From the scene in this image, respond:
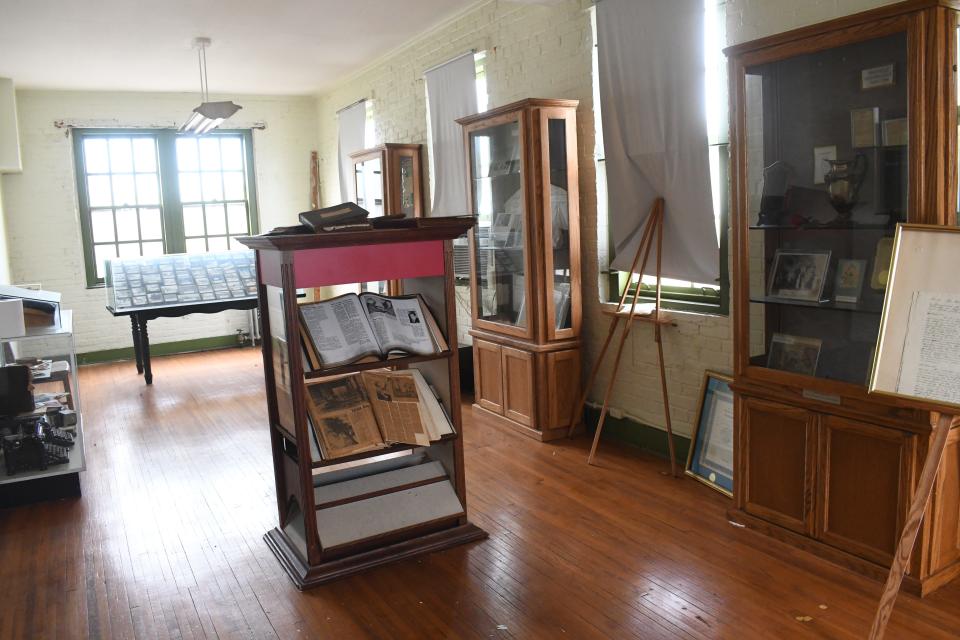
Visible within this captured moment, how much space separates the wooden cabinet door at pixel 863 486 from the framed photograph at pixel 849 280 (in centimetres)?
53

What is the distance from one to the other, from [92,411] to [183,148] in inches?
167

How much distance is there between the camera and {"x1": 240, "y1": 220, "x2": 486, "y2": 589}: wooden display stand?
338 cm

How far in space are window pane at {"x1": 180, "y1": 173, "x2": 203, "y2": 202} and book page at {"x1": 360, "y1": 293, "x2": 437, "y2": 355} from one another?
718cm

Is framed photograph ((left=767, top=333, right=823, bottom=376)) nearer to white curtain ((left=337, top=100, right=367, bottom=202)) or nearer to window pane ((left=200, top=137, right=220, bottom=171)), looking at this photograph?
white curtain ((left=337, top=100, right=367, bottom=202))

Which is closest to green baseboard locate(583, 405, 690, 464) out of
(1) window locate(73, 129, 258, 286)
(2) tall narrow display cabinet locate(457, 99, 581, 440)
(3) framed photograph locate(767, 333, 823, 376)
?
(2) tall narrow display cabinet locate(457, 99, 581, 440)

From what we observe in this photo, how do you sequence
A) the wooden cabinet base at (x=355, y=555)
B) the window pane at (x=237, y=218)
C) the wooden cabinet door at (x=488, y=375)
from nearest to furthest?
the wooden cabinet base at (x=355, y=555) → the wooden cabinet door at (x=488, y=375) → the window pane at (x=237, y=218)

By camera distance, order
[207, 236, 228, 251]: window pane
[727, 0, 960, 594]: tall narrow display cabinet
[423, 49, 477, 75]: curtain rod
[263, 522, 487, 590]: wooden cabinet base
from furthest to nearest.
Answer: [207, 236, 228, 251]: window pane
[423, 49, 477, 75]: curtain rod
[263, 522, 487, 590]: wooden cabinet base
[727, 0, 960, 594]: tall narrow display cabinet

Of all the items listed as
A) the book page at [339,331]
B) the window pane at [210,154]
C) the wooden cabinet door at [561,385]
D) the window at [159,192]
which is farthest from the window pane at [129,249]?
the book page at [339,331]

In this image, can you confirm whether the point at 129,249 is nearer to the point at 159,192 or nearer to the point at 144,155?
the point at 159,192

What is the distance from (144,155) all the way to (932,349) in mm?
9394

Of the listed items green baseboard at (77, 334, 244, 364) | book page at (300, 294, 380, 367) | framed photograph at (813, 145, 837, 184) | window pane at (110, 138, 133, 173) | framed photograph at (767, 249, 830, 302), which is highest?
window pane at (110, 138, 133, 173)

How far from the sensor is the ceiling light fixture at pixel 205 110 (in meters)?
6.85

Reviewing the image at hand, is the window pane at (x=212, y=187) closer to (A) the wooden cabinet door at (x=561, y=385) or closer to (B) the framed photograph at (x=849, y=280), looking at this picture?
(A) the wooden cabinet door at (x=561, y=385)

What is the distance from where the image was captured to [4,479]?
4441mm
